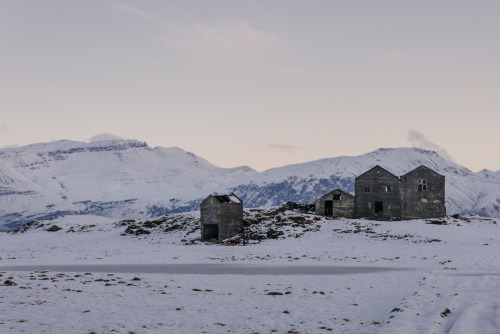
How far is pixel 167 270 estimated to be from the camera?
37344 mm

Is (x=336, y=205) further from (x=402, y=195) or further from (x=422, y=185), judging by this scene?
(x=422, y=185)

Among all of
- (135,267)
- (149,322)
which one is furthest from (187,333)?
(135,267)

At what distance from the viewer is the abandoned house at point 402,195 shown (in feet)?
285

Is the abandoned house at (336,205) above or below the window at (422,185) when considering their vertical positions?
below

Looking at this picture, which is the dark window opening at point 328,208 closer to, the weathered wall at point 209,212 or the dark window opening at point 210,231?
the dark window opening at point 210,231

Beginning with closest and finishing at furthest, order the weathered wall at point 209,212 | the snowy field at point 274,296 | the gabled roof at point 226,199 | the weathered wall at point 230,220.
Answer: the snowy field at point 274,296, the weathered wall at point 230,220, the weathered wall at point 209,212, the gabled roof at point 226,199

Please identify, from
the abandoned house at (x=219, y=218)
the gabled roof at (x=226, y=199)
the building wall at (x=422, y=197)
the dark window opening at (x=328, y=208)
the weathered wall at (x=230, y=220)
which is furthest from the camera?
the dark window opening at (x=328, y=208)

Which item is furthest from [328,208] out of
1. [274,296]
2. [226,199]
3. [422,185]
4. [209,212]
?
[274,296]

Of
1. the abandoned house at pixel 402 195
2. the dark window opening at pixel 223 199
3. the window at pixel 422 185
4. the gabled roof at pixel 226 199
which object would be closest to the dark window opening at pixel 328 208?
the abandoned house at pixel 402 195

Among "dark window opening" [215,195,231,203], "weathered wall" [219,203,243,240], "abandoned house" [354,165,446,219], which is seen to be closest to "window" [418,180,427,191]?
"abandoned house" [354,165,446,219]

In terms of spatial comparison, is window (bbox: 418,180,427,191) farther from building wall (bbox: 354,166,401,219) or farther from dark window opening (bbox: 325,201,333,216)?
dark window opening (bbox: 325,201,333,216)

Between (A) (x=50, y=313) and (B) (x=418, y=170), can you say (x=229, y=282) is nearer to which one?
(A) (x=50, y=313)

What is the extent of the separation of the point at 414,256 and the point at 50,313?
33974mm

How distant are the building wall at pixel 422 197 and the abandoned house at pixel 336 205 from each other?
8.70 metres
